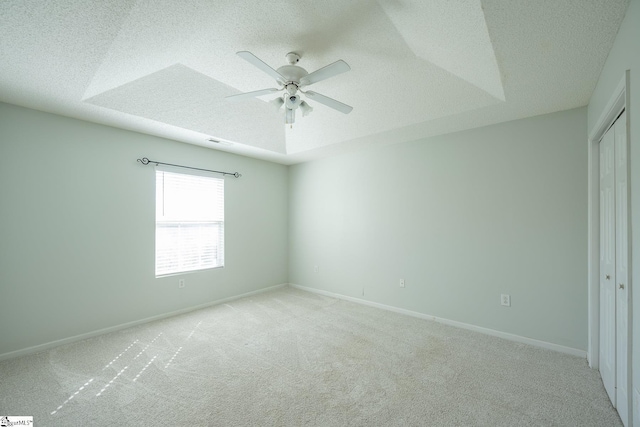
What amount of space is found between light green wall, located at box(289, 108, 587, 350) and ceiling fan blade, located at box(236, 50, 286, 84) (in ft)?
7.55

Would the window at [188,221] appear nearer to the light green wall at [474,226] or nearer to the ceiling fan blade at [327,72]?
the light green wall at [474,226]

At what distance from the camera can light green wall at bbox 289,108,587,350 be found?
264cm

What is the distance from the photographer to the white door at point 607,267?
1.96m

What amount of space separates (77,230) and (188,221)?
1204 millimetres

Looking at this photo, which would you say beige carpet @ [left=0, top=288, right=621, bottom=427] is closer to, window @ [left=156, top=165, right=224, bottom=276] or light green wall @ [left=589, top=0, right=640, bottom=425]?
light green wall @ [left=589, top=0, right=640, bottom=425]

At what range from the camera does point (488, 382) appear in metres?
2.14

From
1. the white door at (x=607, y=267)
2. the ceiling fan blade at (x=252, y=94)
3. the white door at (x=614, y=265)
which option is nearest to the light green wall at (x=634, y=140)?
the white door at (x=614, y=265)

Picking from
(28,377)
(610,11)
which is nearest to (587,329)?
(610,11)

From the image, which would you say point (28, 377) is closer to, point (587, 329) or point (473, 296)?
point (473, 296)

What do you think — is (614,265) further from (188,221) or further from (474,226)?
(188,221)

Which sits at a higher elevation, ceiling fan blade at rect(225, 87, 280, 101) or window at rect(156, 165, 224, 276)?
ceiling fan blade at rect(225, 87, 280, 101)

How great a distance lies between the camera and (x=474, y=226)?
3176 mm

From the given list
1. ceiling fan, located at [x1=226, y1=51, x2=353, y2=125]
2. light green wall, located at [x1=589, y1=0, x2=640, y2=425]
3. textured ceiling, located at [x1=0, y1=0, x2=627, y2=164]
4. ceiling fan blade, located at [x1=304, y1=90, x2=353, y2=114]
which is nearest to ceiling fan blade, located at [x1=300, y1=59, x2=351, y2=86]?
ceiling fan, located at [x1=226, y1=51, x2=353, y2=125]

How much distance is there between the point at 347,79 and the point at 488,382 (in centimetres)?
287
